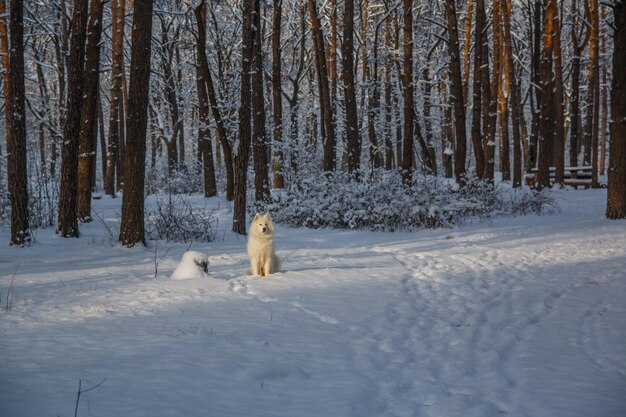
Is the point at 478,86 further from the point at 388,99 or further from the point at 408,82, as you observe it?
the point at 388,99

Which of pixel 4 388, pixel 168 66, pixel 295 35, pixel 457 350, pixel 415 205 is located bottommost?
pixel 457 350

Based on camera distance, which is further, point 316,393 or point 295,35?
point 295,35

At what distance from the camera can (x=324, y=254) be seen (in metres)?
9.81

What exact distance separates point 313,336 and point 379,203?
368 inches

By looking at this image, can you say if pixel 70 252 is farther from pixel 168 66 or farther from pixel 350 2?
pixel 168 66

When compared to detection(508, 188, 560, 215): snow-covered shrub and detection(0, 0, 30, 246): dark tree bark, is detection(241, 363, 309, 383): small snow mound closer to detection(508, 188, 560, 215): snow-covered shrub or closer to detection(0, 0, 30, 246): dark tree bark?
detection(0, 0, 30, 246): dark tree bark

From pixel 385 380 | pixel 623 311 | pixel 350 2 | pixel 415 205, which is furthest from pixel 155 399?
pixel 350 2

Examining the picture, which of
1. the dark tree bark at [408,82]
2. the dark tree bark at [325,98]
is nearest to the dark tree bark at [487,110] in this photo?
the dark tree bark at [408,82]

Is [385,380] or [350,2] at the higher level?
[350,2]

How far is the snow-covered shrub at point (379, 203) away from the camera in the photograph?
13.7m

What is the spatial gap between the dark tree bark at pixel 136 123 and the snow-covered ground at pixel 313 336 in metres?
0.63

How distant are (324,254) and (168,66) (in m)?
19.3

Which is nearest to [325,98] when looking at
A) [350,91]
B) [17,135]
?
[350,91]

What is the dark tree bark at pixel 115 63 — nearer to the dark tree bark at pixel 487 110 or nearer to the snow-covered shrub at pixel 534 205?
the dark tree bark at pixel 487 110
